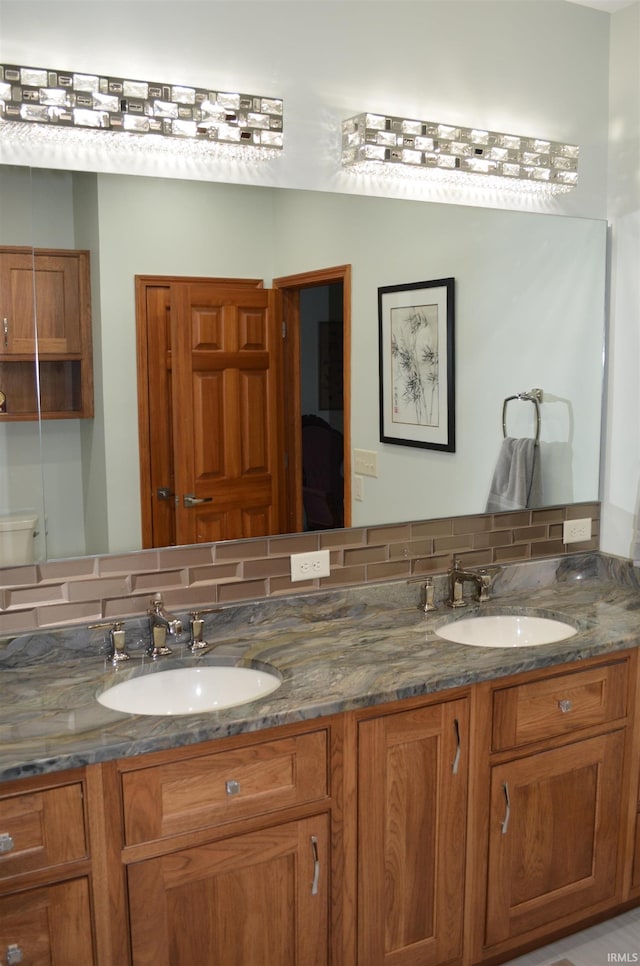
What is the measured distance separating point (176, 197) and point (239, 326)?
0.35 m

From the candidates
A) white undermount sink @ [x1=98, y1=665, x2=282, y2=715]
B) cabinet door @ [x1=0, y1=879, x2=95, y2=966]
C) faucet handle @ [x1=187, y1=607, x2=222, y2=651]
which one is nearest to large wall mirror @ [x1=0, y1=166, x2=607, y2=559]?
faucet handle @ [x1=187, y1=607, x2=222, y2=651]

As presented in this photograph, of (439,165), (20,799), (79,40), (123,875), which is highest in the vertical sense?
(79,40)

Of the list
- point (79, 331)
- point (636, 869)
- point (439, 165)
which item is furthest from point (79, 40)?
point (636, 869)

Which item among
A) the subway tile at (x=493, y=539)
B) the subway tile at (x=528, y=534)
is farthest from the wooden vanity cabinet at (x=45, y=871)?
the subway tile at (x=528, y=534)

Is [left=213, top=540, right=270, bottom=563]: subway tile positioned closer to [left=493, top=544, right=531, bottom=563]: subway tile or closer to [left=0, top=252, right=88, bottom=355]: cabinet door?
[left=0, top=252, right=88, bottom=355]: cabinet door

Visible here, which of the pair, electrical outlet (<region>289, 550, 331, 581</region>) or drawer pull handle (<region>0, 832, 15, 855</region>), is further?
electrical outlet (<region>289, 550, 331, 581</region>)

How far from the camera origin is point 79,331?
206cm

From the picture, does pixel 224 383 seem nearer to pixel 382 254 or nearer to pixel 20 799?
pixel 382 254

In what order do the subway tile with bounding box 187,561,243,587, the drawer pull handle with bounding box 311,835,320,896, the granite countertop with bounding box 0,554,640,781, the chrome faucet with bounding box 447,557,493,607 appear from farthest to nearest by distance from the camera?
1. the chrome faucet with bounding box 447,557,493,607
2. the subway tile with bounding box 187,561,243,587
3. the drawer pull handle with bounding box 311,835,320,896
4. the granite countertop with bounding box 0,554,640,781

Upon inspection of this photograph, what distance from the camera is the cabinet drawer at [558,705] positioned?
215 cm

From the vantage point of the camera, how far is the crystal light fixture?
93.5 inches

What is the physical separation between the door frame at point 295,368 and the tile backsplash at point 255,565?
0.38ft

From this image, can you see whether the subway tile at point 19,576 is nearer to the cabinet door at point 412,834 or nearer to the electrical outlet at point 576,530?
the cabinet door at point 412,834

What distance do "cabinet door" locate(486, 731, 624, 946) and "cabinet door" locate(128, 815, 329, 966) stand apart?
1.65ft
